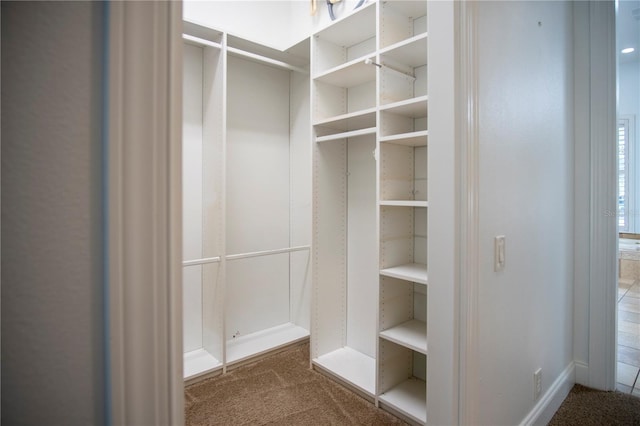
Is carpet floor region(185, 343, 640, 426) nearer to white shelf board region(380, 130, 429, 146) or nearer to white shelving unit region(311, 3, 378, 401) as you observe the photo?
white shelving unit region(311, 3, 378, 401)

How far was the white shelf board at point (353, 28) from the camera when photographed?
2.00 meters

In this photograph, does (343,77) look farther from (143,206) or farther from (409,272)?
(143,206)

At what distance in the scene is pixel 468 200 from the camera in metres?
1.09

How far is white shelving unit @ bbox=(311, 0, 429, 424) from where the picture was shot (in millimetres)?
1897

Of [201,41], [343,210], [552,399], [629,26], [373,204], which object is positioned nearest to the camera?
[552,399]

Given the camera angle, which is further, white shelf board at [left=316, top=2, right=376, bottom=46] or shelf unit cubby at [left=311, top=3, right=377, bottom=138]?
shelf unit cubby at [left=311, top=3, right=377, bottom=138]

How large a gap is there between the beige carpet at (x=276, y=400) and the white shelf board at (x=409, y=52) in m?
1.93

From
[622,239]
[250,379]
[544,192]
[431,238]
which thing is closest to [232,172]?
[250,379]

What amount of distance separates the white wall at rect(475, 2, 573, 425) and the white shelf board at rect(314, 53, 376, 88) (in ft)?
2.87

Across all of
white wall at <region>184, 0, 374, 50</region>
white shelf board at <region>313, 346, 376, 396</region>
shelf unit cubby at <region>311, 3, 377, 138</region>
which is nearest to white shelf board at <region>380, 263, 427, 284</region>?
white shelf board at <region>313, 346, 376, 396</region>

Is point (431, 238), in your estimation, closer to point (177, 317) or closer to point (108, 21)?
point (177, 317)

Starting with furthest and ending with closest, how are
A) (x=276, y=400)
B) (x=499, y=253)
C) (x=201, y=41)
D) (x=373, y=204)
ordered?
(x=373, y=204) → (x=201, y=41) → (x=276, y=400) → (x=499, y=253)

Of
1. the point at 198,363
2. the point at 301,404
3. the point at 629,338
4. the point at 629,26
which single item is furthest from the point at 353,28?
the point at 629,26

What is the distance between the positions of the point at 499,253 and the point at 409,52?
3.91 ft
